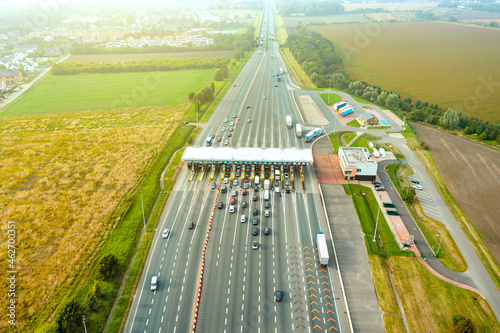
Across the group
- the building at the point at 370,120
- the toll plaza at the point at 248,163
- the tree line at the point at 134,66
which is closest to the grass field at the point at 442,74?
the building at the point at 370,120

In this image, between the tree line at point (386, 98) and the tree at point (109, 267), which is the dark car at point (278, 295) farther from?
the tree line at point (386, 98)

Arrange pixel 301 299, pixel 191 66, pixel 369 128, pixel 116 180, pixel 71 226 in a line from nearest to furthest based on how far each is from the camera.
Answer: pixel 301 299 < pixel 71 226 < pixel 116 180 < pixel 369 128 < pixel 191 66

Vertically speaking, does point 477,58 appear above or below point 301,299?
above

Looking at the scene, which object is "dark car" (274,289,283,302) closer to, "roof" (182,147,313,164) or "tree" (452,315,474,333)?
"tree" (452,315,474,333)

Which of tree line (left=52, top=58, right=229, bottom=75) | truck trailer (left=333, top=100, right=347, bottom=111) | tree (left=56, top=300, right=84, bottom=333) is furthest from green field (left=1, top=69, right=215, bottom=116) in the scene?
tree (left=56, top=300, right=84, bottom=333)

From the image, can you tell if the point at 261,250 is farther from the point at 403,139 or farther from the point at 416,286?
the point at 403,139

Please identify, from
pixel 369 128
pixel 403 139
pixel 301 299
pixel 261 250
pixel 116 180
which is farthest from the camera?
pixel 369 128

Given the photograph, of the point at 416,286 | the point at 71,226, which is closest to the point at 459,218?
the point at 416,286

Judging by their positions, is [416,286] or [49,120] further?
[49,120]

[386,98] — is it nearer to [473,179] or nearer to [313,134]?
[313,134]
